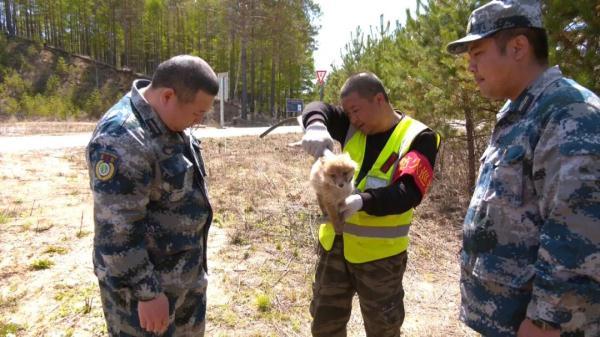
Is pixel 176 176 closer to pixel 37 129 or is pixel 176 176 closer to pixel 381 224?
pixel 381 224

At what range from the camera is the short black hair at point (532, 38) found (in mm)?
1784

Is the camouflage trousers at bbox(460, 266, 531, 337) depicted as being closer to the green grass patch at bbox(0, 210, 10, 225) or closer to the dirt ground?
the dirt ground

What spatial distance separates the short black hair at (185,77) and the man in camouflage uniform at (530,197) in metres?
1.33

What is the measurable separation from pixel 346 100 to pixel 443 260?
13.9ft

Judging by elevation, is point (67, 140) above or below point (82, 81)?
below

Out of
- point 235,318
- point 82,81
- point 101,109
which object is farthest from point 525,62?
point 82,81

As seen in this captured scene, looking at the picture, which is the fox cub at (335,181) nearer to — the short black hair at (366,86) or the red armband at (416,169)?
the red armband at (416,169)

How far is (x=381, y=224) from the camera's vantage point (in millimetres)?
2686

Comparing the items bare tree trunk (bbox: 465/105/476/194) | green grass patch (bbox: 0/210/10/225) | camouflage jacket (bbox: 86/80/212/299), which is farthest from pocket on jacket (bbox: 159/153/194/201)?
bare tree trunk (bbox: 465/105/476/194)

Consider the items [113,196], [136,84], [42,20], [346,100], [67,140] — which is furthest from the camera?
[42,20]

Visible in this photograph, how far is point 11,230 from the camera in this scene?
5.46m

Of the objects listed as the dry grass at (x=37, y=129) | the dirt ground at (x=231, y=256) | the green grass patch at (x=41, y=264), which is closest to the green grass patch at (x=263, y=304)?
the dirt ground at (x=231, y=256)

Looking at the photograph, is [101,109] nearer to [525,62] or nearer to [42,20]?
[42,20]

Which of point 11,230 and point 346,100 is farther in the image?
point 11,230
